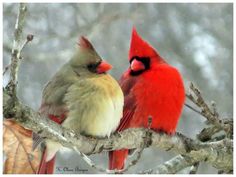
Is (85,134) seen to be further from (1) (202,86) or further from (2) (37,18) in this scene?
(1) (202,86)

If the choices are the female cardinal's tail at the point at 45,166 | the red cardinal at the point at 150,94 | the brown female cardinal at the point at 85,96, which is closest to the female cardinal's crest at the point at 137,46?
the red cardinal at the point at 150,94

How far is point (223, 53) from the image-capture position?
1996 millimetres

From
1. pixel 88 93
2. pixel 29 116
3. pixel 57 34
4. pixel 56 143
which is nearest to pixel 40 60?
pixel 57 34

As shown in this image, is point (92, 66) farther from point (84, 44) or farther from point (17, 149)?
point (17, 149)

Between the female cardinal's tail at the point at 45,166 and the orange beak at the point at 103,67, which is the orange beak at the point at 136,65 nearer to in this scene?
the orange beak at the point at 103,67

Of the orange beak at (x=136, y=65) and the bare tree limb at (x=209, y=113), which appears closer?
the bare tree limb at (x=209, y=113)

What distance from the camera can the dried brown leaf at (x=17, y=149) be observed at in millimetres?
1457

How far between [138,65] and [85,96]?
0.28 m

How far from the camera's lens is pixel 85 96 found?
5.21 ft

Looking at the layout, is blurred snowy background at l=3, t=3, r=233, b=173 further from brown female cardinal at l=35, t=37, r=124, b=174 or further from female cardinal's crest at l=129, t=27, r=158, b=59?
brown female cardinal at l=35, t=37, r=124, b=174

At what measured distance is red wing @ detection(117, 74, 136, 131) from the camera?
1768 mm

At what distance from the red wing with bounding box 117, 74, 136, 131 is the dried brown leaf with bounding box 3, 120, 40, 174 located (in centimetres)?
37

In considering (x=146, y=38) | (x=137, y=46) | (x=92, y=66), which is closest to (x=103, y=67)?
(x=92, y=66)

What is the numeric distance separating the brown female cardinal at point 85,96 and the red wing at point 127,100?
18 centimetres
